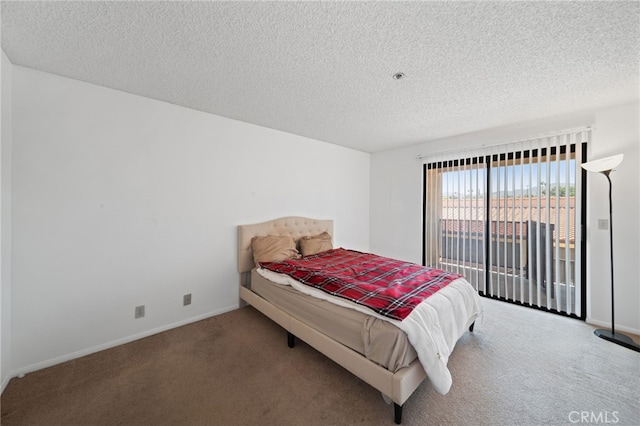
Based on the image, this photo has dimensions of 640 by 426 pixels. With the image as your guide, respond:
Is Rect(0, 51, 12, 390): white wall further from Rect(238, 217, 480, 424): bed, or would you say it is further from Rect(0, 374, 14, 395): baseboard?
Rect(238, 217, 480, 424): bed

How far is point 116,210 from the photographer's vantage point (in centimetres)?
219

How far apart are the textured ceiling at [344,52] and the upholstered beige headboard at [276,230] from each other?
149 centimetres

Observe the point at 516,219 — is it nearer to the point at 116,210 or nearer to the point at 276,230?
the point at 276,230

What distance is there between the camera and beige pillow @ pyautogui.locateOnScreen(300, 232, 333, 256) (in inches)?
132

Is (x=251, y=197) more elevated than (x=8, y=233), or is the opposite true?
(x=251, y=197)

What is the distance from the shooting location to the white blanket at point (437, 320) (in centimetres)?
141

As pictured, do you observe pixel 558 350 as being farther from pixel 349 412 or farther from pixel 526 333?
pixel 349 412

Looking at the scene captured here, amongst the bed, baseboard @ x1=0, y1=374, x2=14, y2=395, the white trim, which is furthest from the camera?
the white trim

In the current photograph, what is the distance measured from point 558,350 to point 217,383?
2.95m

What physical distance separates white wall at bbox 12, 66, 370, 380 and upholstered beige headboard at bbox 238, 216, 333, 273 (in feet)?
0.42

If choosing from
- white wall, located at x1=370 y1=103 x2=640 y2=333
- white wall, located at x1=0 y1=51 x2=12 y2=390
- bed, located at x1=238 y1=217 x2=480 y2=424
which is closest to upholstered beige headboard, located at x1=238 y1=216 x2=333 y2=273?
bed, located at x1=238 y1=217 x2=480 y2=424

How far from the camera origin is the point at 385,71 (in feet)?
6.16

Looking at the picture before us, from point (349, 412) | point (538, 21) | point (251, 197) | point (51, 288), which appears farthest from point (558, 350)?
point (51, 288)

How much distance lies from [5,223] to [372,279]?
288 centimetres
